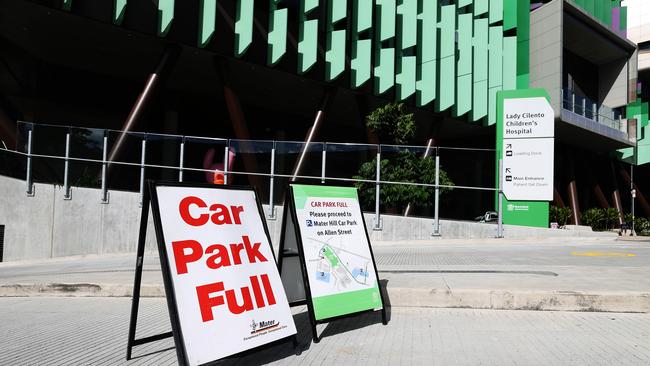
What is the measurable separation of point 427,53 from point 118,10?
14.6m

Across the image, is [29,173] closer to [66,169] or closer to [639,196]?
[66,169]

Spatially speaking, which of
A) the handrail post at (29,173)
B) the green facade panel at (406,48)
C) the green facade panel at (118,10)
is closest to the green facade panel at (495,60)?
the green facade panel at (406,48)

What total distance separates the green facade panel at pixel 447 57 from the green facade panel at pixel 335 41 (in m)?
6.79

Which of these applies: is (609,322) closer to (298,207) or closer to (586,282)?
(586,282)

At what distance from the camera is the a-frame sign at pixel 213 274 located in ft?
11.8

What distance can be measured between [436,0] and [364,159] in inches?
506

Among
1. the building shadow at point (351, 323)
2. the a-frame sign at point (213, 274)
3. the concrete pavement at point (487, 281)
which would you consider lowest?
the building shadow at point (351, 323)

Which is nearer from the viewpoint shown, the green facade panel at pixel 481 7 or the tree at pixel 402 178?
the tree at pixel 402 178

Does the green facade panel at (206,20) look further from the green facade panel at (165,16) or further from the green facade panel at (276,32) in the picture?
the green facade panel at (276,32)

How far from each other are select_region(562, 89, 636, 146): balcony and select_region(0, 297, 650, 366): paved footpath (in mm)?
25662

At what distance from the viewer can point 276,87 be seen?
2258 centimetres

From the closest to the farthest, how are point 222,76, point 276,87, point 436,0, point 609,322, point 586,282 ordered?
point 609,322
point 586,282
point 222,76
point 276,87
point 436,0

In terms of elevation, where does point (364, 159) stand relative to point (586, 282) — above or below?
above

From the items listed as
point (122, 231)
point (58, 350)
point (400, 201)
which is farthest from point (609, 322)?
point (122, 231)
